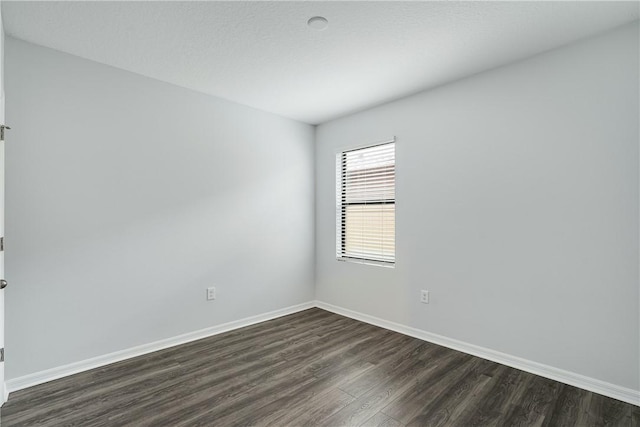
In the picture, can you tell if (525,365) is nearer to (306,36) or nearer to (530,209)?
(530,209)

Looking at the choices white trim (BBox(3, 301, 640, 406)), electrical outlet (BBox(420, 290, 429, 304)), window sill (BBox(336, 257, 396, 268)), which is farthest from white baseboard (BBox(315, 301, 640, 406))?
window sill (BBox(336, 257, 396, 268))

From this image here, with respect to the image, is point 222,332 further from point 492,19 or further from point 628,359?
point 492,19

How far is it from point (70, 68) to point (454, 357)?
3.94 metres

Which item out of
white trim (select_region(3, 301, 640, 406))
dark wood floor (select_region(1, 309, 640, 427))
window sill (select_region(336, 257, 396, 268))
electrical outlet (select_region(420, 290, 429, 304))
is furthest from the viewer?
window sill (select_region(336, 257, 396, 268))

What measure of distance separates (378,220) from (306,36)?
2109mm

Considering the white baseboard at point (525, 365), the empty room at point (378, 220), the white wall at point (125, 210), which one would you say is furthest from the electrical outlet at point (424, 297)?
the white wall at point (125, 210)

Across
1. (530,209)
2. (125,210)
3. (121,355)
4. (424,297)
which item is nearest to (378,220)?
(424,297)

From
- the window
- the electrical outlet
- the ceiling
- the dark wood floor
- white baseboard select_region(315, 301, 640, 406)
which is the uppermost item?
the ceiling

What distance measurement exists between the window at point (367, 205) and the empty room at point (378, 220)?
0.04m

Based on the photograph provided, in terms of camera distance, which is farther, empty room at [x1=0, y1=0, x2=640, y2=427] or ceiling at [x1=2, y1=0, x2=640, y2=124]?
empty room at [x1=0, y1=0, x2=640, y2=427]

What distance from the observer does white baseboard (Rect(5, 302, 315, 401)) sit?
236 cm

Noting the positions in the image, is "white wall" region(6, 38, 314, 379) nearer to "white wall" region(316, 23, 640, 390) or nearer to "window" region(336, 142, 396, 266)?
"window" region(336, 142, 396, 266)

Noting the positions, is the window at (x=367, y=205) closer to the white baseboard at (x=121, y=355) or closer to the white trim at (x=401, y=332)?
the white trim at (x=401, y=332)

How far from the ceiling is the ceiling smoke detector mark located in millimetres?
38
